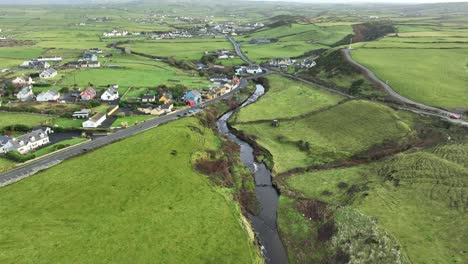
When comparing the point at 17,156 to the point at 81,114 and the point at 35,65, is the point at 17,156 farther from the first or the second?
the point at 35,65

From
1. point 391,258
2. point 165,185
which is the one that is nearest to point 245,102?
point 165,185

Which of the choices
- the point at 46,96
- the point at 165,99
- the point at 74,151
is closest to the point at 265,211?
the point at 74,151

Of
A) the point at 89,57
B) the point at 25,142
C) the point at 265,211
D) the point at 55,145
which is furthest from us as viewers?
the point at 89,57

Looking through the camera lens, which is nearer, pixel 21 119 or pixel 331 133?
pixel 331 133

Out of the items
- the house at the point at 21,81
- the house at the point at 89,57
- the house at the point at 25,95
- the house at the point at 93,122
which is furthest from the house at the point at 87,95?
the house at the point at 89,57

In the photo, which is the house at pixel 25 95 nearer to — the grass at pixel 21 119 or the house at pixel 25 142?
the grass at pixel 21 119

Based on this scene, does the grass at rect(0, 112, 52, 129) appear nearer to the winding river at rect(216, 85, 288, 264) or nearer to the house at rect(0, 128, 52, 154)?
the house at rect(0, 128, 52, 154)

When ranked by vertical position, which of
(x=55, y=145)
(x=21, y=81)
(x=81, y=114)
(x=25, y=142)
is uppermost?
(x=21, y=81)
